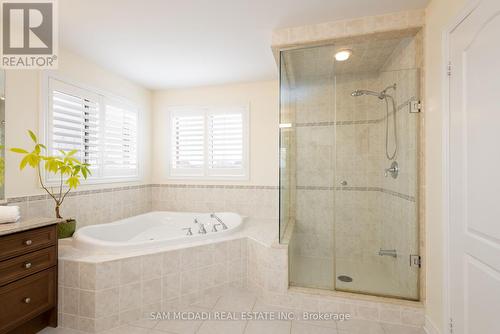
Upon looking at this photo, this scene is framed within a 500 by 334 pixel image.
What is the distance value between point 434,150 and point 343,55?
1.17 m

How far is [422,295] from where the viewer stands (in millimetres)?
1813

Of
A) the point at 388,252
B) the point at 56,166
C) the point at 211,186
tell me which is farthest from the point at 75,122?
the point at 388,252

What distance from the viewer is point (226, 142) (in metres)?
3.43

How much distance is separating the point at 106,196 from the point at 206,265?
1639 millimetres

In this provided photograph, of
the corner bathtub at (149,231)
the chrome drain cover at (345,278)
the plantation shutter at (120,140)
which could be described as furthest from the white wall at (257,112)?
the chrome drain cover at (345,278)

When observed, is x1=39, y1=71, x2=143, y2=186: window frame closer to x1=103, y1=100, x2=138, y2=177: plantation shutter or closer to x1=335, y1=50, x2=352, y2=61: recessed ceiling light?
x1=103, y1=100, x2=138, y2=177: plantation shutter

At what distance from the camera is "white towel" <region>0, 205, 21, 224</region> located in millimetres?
1604

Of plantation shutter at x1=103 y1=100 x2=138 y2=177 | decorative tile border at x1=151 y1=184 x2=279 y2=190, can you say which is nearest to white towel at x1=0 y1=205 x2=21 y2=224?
plantation shutter at x1=103 y1=100 x2=138 y2=177

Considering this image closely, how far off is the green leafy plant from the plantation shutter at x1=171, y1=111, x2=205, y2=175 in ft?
4.62

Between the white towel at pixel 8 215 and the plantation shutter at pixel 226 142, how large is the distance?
6.99 feet

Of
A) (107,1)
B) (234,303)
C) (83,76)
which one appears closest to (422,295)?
(234,303)

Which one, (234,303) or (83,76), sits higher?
(83,76)

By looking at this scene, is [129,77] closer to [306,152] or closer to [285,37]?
[285,37]

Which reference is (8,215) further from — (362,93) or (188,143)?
(362,93)
